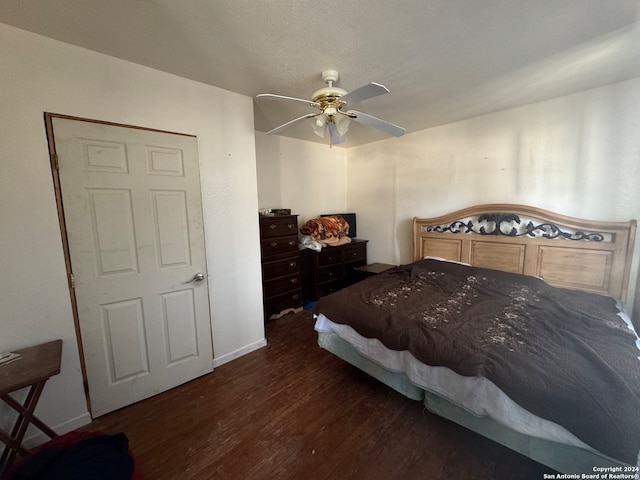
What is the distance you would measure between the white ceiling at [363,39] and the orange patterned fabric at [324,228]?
1.89 meters

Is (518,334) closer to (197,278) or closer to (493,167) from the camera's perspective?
(493,167)

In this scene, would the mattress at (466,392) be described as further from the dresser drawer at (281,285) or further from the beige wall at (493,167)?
the dresser drawer at (281,285)

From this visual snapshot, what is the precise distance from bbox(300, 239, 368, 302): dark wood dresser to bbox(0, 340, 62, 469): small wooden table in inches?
106

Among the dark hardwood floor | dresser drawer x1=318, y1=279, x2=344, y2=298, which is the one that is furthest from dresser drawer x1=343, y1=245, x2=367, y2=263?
the dark hardwood floor

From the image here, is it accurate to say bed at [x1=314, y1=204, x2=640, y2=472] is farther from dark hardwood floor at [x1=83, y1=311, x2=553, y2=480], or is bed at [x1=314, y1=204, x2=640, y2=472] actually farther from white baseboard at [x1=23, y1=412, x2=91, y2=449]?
white baseboard at [x1=23, y1=412, x2=91, y2=449]

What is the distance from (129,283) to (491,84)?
138 inches

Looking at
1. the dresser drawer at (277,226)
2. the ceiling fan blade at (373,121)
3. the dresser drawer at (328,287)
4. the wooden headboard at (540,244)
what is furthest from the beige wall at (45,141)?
the wooden headboard at (540,244)

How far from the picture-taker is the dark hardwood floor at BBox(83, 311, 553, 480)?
1429mm

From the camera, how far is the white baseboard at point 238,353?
2402mm

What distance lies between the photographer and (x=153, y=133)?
1919mm

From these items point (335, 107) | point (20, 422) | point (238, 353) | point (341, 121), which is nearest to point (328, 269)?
point (238, 353)

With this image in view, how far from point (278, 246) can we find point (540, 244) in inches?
118

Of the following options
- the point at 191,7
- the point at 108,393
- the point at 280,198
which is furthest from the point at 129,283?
the point at 280,198

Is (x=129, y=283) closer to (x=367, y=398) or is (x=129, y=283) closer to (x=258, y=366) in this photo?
(x=258, y=366)
